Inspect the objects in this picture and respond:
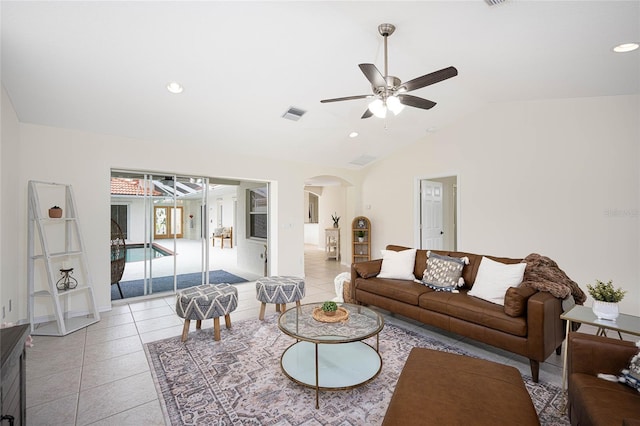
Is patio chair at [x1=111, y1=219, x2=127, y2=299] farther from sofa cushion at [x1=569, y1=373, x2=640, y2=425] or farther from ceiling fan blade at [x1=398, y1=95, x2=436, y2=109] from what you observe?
sofa cushion at [x1=569, y1=373, x2=640, y2=425]

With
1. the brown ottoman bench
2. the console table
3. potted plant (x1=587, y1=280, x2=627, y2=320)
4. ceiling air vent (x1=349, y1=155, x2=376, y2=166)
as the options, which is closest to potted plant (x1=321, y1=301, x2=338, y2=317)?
the brown ottoman bench

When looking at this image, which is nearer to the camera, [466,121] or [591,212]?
[591,212]

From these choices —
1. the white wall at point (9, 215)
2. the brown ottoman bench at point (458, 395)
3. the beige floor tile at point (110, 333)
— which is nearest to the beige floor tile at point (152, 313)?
the beige floor tile at point (110, 333)

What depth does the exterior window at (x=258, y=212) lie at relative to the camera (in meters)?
6.06

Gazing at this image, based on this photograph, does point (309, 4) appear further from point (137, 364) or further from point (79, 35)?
point (137, 364)

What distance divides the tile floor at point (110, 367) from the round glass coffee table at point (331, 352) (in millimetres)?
1001

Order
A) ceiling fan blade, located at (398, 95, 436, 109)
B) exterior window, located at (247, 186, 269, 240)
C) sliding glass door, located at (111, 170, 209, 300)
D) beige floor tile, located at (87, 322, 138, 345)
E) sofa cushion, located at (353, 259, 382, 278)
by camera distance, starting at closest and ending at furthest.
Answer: ceiling fan blade, located at (398, 95, 436, 109) < beige floor tile, located at (87, 322, 138, 345) < sofa cushion, located at (353, 259, 382, 278) < sliding glass door, located at (111, 170, 209, 300) < exterior window, located at (247, 186, 269, 240)

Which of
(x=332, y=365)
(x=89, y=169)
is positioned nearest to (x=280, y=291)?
(x=332, y=365)

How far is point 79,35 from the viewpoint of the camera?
2512 mm

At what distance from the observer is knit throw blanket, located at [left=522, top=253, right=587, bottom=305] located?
8.39ft

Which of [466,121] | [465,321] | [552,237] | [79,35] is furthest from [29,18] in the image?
[552,237]

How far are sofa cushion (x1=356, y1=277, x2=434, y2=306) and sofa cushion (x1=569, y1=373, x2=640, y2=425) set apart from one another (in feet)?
5.26

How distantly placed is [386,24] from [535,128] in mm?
3193

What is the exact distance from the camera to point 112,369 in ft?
8.33
